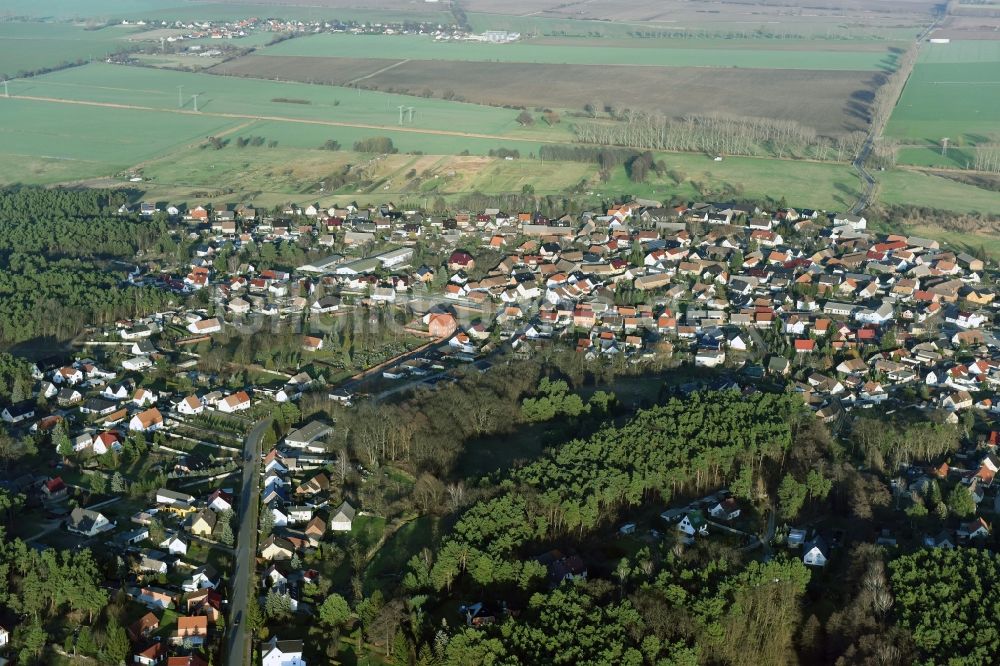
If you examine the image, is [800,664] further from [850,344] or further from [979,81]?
[979,81]

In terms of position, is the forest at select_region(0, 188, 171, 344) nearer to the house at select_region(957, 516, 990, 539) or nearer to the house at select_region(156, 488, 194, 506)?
the house at select_region(156, 488, 194, 506)

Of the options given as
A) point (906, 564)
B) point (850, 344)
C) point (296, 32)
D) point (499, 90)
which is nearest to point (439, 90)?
point (499, 90)

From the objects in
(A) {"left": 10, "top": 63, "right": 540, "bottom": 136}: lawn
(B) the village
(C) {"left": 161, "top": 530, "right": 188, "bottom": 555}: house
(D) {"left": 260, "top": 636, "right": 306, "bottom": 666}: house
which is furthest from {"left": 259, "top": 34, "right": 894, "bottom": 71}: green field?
(D) {"left": 260, "top": 636, "right": 306, "bottom": 666}: house

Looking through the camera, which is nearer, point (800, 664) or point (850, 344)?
point (800, 664)

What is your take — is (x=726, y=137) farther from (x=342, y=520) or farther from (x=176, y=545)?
(x=176, y=545)

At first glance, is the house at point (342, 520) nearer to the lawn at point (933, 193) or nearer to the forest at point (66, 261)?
the forest at point (66, 261)

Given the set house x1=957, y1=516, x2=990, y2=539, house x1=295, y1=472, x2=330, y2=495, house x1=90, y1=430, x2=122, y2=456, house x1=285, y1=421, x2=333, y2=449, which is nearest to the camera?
house x1=957, y1=516, x2=990, y2=539
